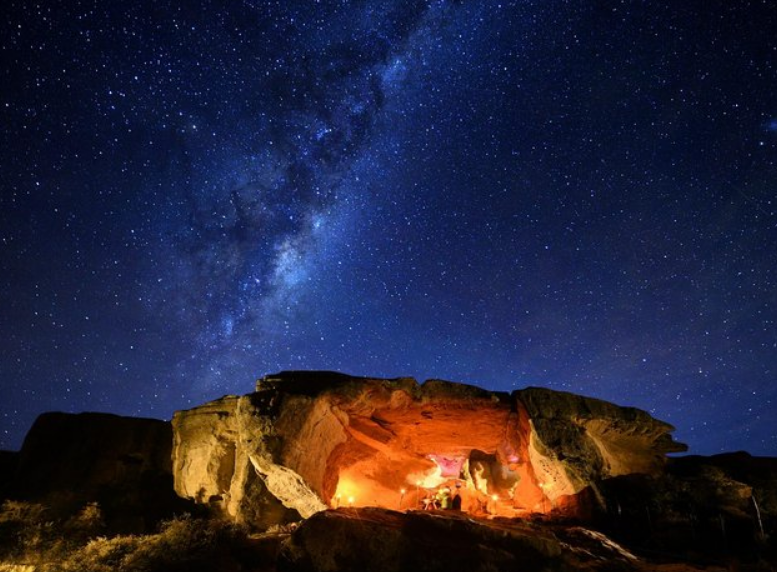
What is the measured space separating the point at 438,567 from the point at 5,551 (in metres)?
12.6

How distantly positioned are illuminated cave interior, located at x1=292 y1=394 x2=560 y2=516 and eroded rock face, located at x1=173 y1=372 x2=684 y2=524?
7 centimetres

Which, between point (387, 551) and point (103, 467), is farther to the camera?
point (103, 467)

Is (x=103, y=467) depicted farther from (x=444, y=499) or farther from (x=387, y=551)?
(x=387, y=551)

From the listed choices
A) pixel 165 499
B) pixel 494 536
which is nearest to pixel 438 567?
pixel 494 536

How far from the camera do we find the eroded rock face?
39.2ft

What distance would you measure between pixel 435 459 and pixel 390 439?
4.33 metres

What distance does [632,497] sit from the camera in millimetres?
10812

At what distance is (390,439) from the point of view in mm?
16609

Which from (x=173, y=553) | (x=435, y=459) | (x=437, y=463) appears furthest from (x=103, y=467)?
(x=437, y=463)

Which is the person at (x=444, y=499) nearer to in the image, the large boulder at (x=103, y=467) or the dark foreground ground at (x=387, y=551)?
the dark foreground ground at (x=387, y=551)

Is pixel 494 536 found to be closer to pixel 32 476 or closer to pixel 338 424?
pixel 338 424

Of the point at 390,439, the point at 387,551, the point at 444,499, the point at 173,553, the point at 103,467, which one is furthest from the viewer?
the point at 444,499

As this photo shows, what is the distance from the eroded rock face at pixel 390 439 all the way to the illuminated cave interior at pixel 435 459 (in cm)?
7

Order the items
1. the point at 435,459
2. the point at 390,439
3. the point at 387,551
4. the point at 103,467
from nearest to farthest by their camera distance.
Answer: the point at 387,551 < the point at 390,439 < the point at 103,467 < the point at 435,459
